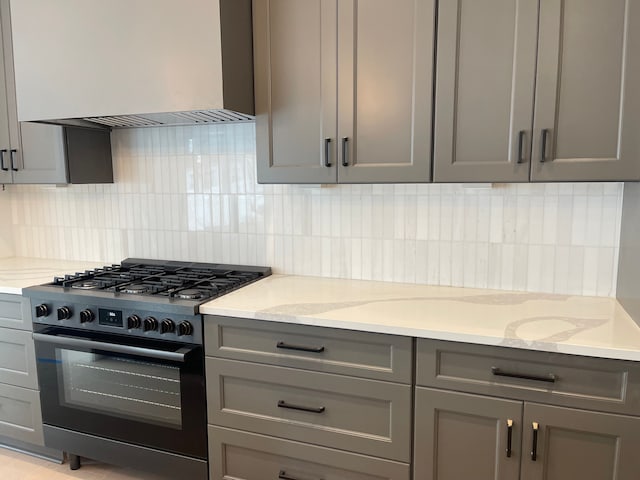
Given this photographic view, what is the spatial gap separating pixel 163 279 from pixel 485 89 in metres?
1.72

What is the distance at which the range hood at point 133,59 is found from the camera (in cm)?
191

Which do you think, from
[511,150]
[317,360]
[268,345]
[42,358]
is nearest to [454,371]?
[317,360]

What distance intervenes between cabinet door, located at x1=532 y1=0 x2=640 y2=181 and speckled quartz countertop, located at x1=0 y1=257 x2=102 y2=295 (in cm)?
245

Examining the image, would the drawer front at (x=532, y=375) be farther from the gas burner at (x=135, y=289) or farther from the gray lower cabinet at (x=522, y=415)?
the gas burner at (x=135, y=289)

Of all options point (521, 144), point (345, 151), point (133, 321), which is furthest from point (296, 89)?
point (133, 321)

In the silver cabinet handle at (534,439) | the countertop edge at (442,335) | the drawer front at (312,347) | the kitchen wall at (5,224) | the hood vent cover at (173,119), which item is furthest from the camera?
the kitchen wall at (5,224)

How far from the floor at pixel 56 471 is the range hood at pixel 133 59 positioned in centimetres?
177

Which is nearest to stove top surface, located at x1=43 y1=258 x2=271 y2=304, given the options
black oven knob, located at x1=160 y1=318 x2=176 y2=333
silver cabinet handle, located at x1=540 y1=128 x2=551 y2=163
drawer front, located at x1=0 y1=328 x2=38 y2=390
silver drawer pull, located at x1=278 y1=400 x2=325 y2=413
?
black oven knob, located at x1=160 y1=318 x2=176 y2=333

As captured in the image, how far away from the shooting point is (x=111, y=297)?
2.02 meters

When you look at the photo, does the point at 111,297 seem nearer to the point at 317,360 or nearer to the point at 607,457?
the point at 317,360

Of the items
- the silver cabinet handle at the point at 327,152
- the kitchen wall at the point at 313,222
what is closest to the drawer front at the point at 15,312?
the kitchen wall at the point at 313,222

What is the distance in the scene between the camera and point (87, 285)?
7.24 ft

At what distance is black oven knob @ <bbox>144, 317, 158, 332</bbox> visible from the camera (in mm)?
1945

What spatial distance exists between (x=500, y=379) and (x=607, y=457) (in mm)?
394
